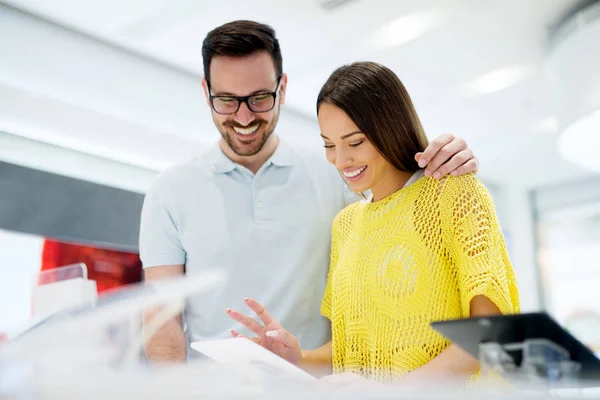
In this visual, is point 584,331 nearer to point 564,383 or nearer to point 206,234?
point 206,234

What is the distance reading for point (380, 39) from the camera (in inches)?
153

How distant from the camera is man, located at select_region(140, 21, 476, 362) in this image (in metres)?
1.71

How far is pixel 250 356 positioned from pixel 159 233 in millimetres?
906

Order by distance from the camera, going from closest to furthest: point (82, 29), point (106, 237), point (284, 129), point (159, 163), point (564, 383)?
point (564, 383)
point (82, 29)
point (106, 237)
point (159, 163)
point (284, 129)

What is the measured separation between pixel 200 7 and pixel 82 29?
0.77 metres

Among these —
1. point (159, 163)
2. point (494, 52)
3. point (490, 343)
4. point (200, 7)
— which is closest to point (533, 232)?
point (494, 52)

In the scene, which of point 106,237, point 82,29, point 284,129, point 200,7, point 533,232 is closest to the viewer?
point 200,7

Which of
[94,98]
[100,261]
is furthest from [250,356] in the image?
[100,261]

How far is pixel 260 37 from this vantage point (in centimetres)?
174

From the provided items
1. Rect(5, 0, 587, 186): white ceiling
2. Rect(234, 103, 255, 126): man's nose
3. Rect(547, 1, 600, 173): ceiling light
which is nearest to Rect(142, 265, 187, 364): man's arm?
Rect(234, 103, 255, 126): man's nose

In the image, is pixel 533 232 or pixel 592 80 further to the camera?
pixel 533 232

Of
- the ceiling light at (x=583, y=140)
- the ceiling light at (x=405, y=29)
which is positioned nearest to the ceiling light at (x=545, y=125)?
the ceiling light at (x=583, y=140)

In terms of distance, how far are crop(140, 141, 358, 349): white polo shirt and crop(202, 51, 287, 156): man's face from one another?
0.09m

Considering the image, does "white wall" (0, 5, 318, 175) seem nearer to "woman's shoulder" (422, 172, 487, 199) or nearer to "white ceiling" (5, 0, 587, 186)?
"white ceiling" (5, 0, 587, 186)
